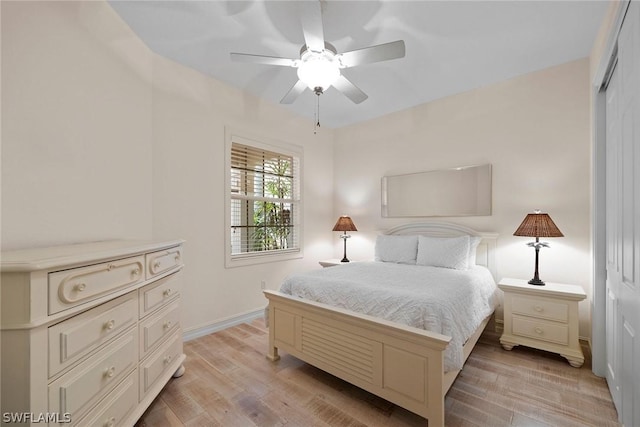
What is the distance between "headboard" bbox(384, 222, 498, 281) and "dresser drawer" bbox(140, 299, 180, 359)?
2.81 metres

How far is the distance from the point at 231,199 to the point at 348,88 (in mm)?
1840

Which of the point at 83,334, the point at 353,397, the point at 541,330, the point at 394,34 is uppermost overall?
the point at 394,34

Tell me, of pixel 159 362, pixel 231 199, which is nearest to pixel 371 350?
pixel 159 362

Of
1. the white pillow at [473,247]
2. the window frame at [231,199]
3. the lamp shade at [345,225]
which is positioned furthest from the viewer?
the lamp shade at [345,225]

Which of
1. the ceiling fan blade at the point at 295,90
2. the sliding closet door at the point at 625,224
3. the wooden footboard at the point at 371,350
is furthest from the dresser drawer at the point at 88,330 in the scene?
the sliding closet door at the point at 625,224

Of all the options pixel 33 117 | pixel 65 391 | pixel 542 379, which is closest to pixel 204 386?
pixel 65 391

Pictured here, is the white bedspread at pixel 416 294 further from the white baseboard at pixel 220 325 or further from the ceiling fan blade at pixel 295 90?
the ceiling fan blade at pixel 295 90

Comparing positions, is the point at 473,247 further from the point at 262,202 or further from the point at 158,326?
the point at 158,326

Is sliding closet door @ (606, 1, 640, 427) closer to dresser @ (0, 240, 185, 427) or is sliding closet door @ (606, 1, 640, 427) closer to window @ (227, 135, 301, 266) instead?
dresser @ (0, 240, 185, 427)

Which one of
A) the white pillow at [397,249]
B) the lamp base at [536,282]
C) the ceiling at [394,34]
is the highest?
the ceiling at [394,34]

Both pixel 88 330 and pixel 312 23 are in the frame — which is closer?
Answer: pixel 88 330

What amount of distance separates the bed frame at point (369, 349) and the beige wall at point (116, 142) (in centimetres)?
118

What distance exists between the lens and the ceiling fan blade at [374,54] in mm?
1819

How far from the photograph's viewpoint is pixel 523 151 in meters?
2.96
